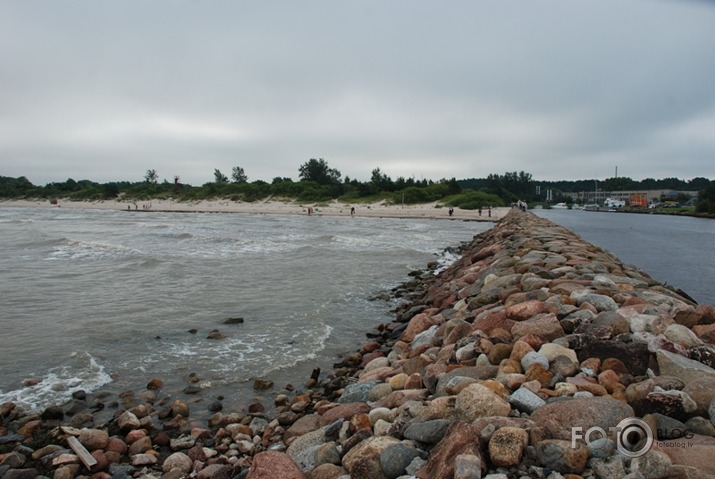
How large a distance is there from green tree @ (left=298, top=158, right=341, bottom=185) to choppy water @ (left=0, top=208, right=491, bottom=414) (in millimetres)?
72613

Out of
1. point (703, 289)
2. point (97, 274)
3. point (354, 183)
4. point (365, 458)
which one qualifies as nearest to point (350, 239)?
point (97, 274)

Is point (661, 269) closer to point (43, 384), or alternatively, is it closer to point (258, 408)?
point (258, 408)

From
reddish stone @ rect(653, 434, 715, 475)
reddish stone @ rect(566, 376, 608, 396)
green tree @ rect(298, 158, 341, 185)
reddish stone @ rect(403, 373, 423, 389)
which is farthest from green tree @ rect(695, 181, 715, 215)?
reddish stone @ rect(653, 434, 715, 475)

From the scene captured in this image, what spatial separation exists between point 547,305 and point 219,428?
11.2 ft

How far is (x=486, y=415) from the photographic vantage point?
2.69 m

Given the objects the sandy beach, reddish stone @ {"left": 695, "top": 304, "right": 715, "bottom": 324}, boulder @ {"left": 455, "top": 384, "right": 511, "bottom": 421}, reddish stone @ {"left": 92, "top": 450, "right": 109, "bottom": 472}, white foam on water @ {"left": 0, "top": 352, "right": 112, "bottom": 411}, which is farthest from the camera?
the sandy beach

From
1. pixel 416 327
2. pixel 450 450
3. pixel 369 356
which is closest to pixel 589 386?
pixel 450 450

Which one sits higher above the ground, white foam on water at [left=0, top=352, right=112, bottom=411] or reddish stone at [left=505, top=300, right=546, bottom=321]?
reddish stone at [left=505, top=300, right=546, bottom=321]

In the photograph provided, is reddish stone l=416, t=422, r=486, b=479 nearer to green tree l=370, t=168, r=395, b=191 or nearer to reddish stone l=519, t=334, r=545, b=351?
reddish stone l=519, t=334, r=545, b=351

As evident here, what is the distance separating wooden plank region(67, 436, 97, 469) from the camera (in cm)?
383

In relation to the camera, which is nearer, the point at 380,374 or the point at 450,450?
the point at 450,450

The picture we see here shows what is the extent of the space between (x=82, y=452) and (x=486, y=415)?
343cm

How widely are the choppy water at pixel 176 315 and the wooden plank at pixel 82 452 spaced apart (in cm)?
135

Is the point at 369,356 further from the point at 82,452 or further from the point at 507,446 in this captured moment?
the point at 507,446
